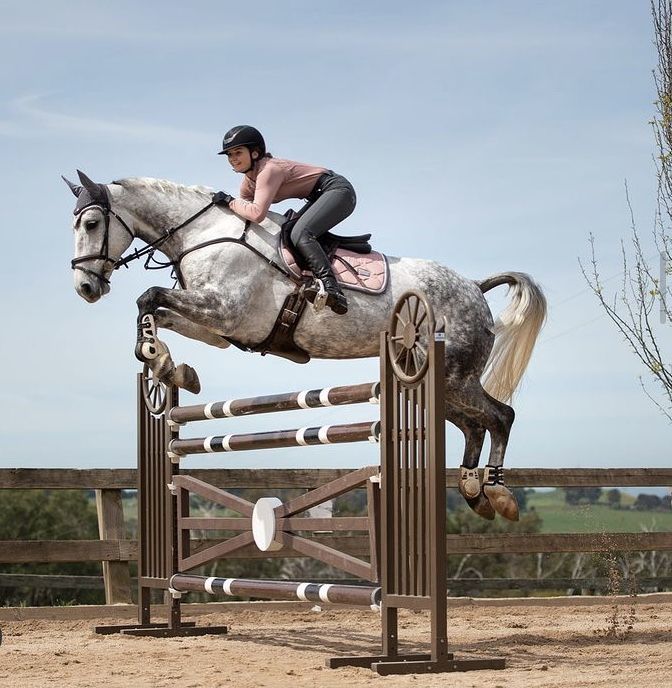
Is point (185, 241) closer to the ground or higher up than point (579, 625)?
higher up

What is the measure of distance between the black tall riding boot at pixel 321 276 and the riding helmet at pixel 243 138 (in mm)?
616

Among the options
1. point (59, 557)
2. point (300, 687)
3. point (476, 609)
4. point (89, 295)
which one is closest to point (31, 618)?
point (59, 557)

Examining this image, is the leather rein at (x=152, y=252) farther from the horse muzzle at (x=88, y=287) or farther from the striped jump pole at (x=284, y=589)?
the striped jump pole at (x=284, y=589)

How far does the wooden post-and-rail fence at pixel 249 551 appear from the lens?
7.41 metres

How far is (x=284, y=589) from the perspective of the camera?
531 cm

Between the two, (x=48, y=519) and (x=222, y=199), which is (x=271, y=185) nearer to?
(x=222, y=199)

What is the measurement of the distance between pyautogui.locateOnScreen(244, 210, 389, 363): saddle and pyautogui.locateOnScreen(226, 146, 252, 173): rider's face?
0.35 metres

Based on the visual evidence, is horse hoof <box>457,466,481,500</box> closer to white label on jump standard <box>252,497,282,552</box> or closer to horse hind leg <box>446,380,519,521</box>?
horse hind leg <box>446,380,519,521</box>

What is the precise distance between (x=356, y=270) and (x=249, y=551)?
6.34 ft

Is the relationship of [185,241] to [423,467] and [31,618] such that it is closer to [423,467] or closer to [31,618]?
[423,467]

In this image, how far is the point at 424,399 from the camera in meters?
4.62

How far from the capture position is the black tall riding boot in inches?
224

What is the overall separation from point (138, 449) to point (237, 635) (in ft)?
4.09

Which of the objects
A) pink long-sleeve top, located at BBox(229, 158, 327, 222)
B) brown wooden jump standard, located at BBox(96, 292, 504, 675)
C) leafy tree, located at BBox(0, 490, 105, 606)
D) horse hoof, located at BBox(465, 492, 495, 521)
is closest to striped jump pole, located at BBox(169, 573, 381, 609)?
brown wooden jump standard, located at BBox(96, 292, 504, 675)
